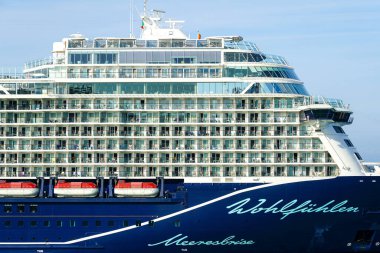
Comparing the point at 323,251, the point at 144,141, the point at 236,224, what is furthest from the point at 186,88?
the point at 323,251

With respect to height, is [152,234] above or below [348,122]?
below

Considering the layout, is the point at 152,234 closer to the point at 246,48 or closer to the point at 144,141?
the point at 144,141

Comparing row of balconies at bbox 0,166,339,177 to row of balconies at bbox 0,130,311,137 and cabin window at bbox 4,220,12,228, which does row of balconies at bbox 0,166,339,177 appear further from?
cabin window at bbox 4,220,12,228

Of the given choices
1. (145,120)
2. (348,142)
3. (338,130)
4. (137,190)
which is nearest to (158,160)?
(137,190)

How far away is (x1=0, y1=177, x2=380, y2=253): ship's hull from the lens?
136 feet

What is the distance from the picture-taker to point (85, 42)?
44.3 m

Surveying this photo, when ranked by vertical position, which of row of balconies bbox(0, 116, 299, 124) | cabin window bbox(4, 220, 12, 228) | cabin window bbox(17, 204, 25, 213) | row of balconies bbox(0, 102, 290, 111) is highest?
row of balconies bbox(0, 102, 290, 111)

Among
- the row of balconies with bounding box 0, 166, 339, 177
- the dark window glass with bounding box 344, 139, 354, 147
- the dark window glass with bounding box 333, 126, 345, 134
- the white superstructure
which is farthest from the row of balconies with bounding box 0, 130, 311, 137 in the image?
the dark window glass with bounding box 344, 139, 354, 147

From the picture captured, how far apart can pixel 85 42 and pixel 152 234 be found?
869 centimetres

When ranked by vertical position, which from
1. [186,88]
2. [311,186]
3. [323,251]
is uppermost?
[186,88]

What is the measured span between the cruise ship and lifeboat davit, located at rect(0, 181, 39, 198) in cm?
4

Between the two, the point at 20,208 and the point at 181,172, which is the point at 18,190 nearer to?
the point at 20,208

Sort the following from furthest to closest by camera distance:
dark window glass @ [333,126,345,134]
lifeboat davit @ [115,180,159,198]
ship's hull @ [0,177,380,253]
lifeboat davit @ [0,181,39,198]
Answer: dark window glass @ [333,126,345,134], lifeboat davit @ [0,181,39,198], lifeboat davit @ [115,180,159,198], ship's hull @ [0,177,380,253]

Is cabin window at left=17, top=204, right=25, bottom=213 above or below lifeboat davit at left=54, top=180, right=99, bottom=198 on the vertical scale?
below
